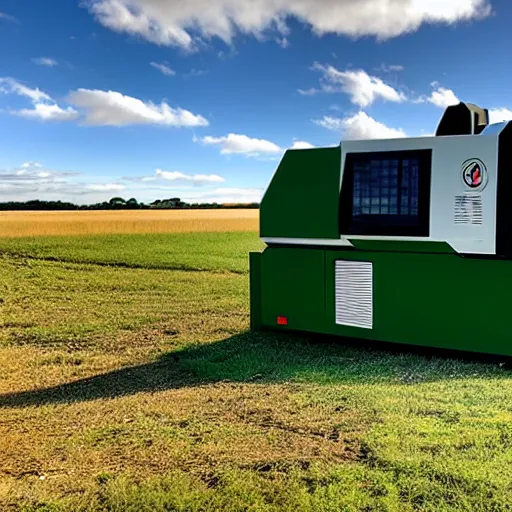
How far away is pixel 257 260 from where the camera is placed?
8.05 metres

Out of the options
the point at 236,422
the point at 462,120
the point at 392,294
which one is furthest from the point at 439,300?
the point at 236,422

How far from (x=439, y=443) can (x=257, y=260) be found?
14.0 ft

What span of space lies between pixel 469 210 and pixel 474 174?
380 mm

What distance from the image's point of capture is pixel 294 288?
24.8ft

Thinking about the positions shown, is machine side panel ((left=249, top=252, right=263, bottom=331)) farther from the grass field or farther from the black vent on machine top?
the black vent on machine top

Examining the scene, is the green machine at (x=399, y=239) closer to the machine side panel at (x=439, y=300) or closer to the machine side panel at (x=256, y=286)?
the machine side panel at (x=439, y=300)

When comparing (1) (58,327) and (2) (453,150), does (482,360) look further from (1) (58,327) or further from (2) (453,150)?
(1) (58,327)

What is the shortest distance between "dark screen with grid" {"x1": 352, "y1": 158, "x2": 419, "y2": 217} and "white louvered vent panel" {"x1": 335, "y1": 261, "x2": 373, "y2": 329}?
65 cm

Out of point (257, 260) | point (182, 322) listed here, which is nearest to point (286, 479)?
point (257, 260)

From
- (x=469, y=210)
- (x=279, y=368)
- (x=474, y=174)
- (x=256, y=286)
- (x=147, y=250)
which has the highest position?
(x=474, y=174)

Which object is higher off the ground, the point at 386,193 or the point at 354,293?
the point at 386,193

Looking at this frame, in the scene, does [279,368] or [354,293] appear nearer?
[279,368]

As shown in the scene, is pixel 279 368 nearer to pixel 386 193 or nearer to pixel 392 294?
pixel 392 294

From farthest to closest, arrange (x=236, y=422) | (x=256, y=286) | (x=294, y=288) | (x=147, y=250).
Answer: (x=147, y=250), (x=256, y=286), (x=294, y=288), (x=236, y=422)
